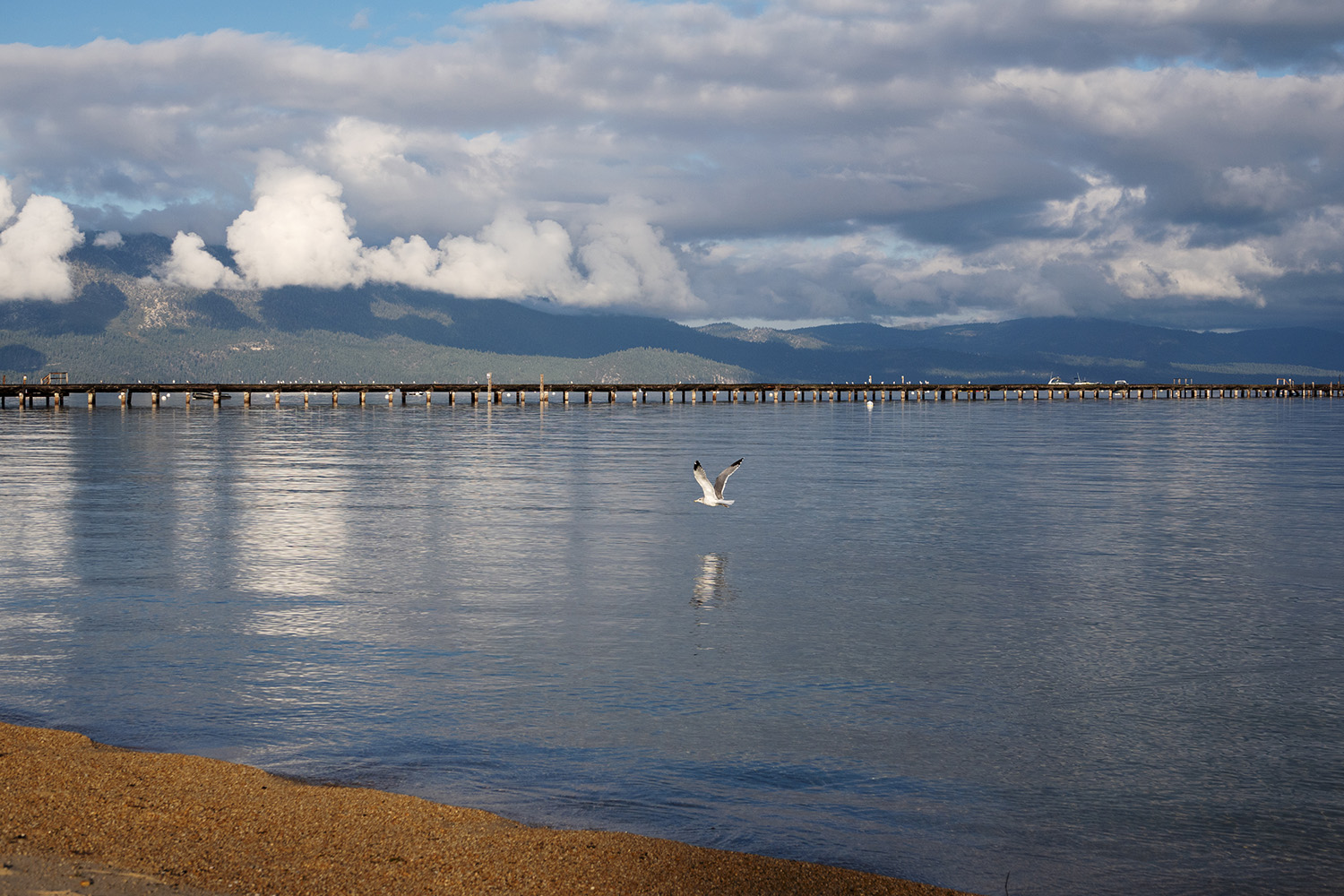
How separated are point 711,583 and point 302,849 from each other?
1308 cm

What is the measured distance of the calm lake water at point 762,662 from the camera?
1016 centimetres

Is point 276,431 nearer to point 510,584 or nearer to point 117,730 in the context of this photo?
point 510,584

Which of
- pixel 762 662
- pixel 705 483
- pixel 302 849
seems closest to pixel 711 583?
pixel 762 662

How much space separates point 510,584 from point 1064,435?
219ft

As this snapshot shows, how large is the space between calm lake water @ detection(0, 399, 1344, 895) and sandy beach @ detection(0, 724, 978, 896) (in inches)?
30.8

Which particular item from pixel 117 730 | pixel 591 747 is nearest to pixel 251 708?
pixel 117 730

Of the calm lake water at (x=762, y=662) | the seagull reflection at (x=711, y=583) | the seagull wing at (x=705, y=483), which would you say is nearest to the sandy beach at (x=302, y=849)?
the calm lake water at (x=762, y=662)

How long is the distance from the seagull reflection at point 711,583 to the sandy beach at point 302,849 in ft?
33.1

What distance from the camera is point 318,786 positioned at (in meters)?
10.2

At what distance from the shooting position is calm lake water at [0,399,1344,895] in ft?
33.3

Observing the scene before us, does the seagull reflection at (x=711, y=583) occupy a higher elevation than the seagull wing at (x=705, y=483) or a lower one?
lower

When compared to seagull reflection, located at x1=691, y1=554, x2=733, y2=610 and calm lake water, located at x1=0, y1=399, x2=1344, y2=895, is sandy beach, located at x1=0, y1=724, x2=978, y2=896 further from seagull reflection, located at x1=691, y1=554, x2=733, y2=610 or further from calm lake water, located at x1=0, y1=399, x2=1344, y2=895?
seagull reflection, located at x1=691, y1=554, x2=733, y2=610

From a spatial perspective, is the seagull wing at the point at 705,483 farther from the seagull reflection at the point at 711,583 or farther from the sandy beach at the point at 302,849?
the sandy beach at the point at 302,849

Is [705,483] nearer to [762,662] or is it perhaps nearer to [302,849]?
[762,662]
